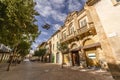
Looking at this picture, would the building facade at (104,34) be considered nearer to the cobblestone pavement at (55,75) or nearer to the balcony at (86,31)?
the balcony at (86,31)

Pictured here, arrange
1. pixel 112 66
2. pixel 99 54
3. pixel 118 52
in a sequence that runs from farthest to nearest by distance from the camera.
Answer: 1. pixel 99 54
2. pixel 112 66
3. pixel 118 52

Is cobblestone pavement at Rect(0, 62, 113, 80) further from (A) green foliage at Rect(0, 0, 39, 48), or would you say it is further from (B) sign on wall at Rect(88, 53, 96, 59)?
(A) green foliage at Rect(0, 0, 39, 48)

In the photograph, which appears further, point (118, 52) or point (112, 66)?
point (112, 66)

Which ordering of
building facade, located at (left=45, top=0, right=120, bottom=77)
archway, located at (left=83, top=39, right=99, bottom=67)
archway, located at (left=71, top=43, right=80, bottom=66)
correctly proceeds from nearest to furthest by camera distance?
building facade, located at (left=45, top=0, right=120, bottom=77) → archway, located at (left=83, top=39, right=99, bottom=67) → archway, located at (left=71, top=43, right=80, bottom=66)

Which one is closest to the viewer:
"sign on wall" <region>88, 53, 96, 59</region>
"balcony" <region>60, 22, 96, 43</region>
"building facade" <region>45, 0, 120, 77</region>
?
"building facade" <region>45, 0, 120, 77</region>

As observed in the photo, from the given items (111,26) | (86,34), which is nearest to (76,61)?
(86,34)

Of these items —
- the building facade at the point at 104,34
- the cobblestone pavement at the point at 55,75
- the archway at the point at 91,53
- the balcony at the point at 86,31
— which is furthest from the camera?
the archway at the point at 91,53

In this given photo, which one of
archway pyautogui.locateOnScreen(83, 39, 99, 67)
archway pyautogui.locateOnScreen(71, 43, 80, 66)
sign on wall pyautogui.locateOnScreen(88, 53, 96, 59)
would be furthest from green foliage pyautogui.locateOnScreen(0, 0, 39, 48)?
archway pyautogui.locateOnScreen(71, 43, 80, 66)

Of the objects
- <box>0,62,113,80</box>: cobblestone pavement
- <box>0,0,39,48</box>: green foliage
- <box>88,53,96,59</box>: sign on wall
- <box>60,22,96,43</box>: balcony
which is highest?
<box>60,22,96,43</box>: balcony

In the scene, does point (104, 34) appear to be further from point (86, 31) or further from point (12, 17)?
point (12, 17)

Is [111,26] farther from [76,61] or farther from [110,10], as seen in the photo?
[76,61]

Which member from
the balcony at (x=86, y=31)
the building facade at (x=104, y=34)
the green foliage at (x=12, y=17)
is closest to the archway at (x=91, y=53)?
the building facade at (x=104, y=34)

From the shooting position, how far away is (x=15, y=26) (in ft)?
20.8

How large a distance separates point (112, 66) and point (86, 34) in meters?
7.88
